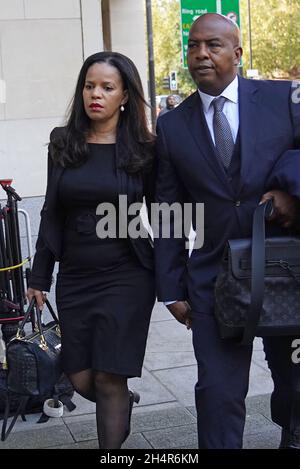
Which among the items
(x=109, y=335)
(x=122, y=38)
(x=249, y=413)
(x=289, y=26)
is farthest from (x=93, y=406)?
(x=289, y=26)

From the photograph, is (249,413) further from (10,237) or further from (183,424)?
(10,237)

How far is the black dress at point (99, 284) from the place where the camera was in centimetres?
348

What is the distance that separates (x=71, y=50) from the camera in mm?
6379

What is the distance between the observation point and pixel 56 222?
11.9 feet

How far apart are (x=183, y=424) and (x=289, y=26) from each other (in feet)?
106

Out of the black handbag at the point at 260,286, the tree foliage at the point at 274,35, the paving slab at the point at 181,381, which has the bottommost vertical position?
the paving slab at the point at 181,381

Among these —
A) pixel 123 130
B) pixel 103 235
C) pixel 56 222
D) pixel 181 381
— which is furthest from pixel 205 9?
pixel 103 235

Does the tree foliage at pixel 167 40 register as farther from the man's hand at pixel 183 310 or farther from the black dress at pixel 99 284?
the man's hand at pixel 183 310

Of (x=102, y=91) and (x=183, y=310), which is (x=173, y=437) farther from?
(x=102, y=91)

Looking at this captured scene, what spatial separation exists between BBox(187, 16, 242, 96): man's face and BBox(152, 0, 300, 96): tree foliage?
2997 cm

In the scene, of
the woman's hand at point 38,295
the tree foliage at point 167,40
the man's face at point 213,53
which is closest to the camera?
the man's face at point 213,53

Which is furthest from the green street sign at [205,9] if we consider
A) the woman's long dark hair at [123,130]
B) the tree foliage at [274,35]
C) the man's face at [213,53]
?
the tree foliage at [274,35]

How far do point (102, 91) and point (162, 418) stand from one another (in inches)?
79.1

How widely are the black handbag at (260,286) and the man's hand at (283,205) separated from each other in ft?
0.13
